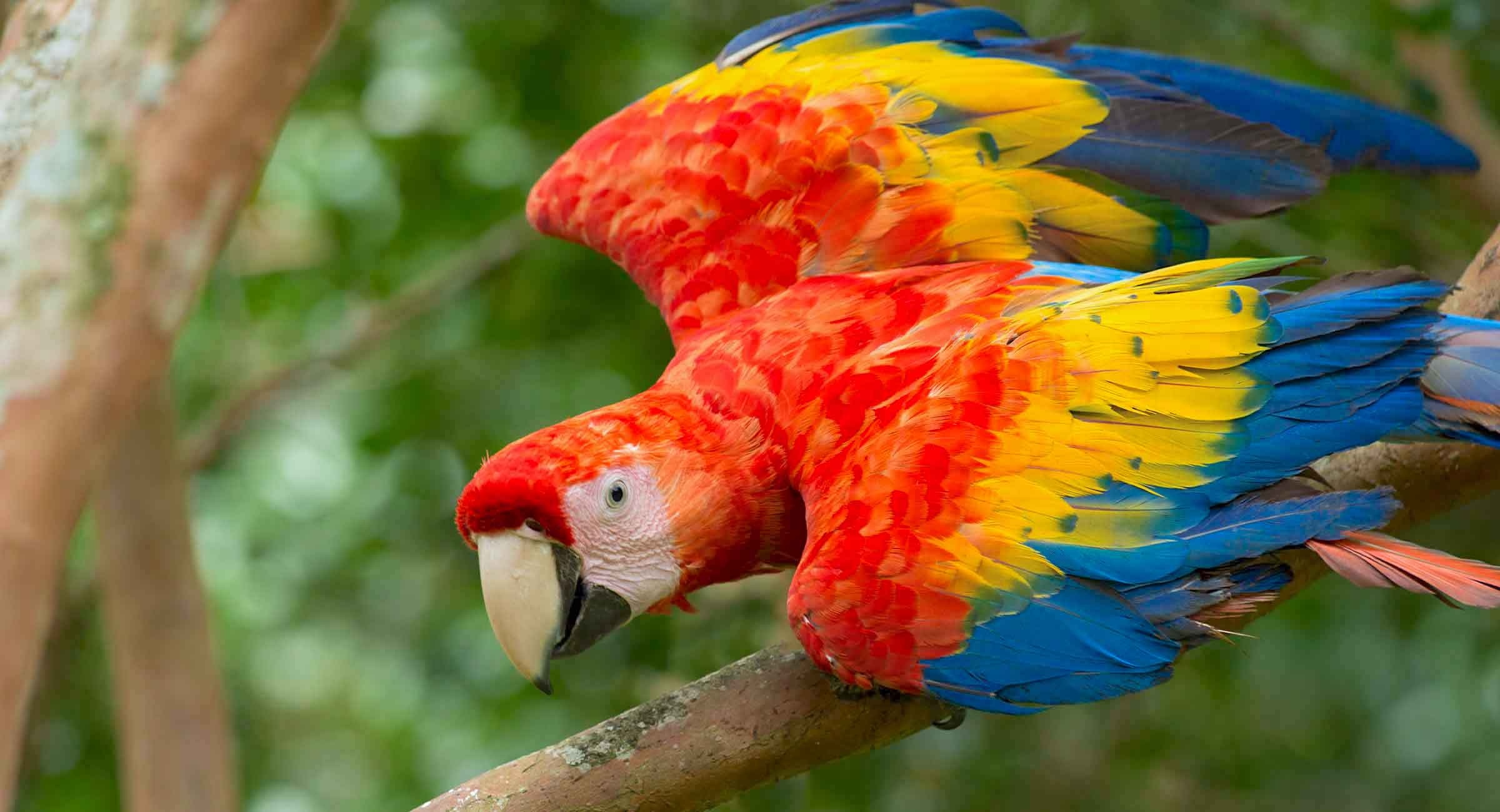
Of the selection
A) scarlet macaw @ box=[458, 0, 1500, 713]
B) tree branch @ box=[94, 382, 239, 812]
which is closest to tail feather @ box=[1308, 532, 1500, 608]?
scarlet macaw @ box=[458, 0, 1500, 713]

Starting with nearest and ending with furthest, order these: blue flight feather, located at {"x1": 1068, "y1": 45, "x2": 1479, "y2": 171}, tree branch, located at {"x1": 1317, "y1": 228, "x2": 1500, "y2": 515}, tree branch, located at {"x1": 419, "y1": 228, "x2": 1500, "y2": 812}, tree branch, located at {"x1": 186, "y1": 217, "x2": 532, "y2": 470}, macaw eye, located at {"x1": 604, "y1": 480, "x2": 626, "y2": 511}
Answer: tree branch, located at {"x1": 419, "y1": 228, "x2": 1500, "y2": 812} < macaw eye, located at {"x1": 604, "y1": 480, "x2": 626, "y2": 511} < tree branch, located at {"x1": 1317, "y1": 228, "x2": 1500, "y2": 515} < blue flight feather, located at {"x1": 1068, "y1": 45, "x2": 1479, "y2": 171} < tree branch, located at {"x1": 186, "y1": 217, "x2": 532, "y2": 470}

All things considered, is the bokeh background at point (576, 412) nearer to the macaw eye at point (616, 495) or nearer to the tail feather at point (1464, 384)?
the macaw eye at point (616, 495)

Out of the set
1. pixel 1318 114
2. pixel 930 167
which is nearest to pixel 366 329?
pixel 930 167

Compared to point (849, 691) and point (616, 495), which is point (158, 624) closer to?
point (616, 495)

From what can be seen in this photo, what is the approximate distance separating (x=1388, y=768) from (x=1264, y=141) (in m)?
1.06

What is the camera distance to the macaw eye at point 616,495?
3.71 ft

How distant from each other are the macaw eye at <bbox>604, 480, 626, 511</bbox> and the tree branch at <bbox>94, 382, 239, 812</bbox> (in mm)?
939

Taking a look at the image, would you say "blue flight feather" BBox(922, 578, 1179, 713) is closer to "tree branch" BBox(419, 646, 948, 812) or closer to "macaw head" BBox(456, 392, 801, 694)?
"tree branch" BBox(419, 646, 948, 812)

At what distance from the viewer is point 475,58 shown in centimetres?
204

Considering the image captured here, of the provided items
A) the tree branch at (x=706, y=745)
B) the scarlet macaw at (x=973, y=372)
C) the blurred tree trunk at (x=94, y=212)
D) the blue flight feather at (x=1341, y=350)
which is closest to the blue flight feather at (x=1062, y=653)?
the scarlet macaw at (x=973, y=372)

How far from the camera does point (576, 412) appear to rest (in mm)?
1863

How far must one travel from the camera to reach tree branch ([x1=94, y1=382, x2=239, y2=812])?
1816mm

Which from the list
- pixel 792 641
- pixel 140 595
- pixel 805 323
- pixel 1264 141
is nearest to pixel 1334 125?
pixel 1264 141

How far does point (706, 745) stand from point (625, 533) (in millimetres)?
195
